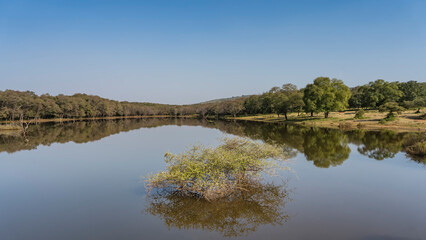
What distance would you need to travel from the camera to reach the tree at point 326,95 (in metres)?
71.4

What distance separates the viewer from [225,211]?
14211 mm

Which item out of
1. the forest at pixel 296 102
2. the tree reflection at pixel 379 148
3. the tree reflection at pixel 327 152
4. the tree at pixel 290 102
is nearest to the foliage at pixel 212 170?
the tree reflection at pixel 327 152

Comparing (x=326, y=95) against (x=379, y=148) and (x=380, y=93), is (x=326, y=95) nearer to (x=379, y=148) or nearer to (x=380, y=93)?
(x=380, y=93)

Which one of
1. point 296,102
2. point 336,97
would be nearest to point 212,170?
point 336,97

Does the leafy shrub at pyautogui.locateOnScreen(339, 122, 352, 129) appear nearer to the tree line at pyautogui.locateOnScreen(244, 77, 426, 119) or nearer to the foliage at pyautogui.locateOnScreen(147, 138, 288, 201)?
the tree line at pyautogui.locateOnScreen(244, 77, 426, 119)

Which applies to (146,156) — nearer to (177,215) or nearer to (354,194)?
(177,215)

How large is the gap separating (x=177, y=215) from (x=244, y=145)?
7.59m

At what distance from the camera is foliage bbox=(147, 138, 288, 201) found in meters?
15.1

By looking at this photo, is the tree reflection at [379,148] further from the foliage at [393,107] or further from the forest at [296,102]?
the forest at [296,102]

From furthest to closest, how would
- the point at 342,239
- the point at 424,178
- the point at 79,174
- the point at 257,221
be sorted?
1. the point at 79,174
2. the point at 424,178
3. the point at 257,221
4. the point at 342,239

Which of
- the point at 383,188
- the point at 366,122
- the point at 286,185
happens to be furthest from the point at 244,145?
the point at 366,122

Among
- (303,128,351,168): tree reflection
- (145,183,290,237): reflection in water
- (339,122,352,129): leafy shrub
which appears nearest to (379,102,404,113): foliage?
(339,122,352,129): leafy shrub

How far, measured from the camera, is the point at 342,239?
37.5 ft

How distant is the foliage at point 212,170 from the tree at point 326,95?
201ft
